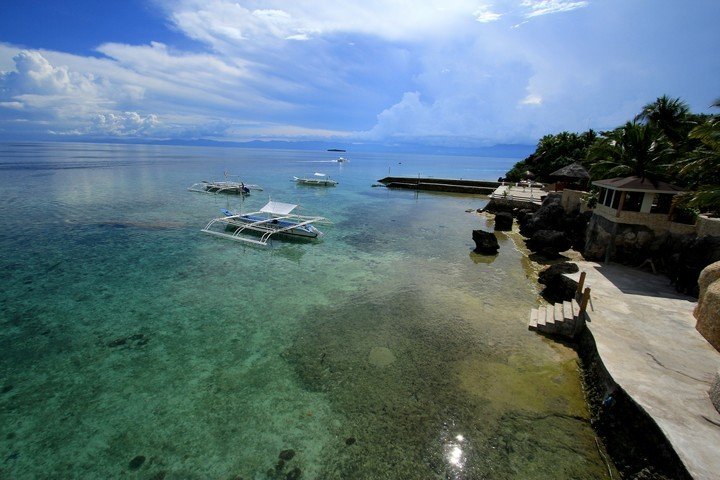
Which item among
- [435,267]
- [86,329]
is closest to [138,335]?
[86,329]

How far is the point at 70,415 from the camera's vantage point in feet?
23.3

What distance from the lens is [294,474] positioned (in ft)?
19.6

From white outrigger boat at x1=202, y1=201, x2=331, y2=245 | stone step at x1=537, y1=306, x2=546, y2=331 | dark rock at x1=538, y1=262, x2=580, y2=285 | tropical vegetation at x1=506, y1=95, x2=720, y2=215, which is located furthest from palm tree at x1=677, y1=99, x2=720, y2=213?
white outrigger boat at x1=202, y1=201, x2=331, y2=245

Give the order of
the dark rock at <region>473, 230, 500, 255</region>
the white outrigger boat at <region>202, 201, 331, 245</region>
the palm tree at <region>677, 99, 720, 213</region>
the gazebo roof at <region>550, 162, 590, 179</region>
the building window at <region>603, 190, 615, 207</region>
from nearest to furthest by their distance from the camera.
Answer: the palm tree at <region>677, 99, 720, 213</region> → the building window at <region>603, 190, 615, 207</region> → the dark rock at <region>473, 230, 500, 255</region> → the white outrigger boat at <region>202, 201, 331, 245</region> → the gazebo roof at <region>550, 162, 590, 179</region>

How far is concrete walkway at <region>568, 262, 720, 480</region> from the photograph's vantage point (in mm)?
5273

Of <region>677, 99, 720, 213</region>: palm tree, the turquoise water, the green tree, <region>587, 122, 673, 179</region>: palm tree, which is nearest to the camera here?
the turquoise water

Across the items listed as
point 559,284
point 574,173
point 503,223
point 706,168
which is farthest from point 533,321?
point 574,173

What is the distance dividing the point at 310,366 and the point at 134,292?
8.51 meters

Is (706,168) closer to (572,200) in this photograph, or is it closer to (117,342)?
(572,200)

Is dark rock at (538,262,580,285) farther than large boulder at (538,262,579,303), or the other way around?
dark rock at (538,262,580,285)

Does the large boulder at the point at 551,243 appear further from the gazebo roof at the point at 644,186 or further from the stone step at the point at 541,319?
the stone step at the point at 541,319

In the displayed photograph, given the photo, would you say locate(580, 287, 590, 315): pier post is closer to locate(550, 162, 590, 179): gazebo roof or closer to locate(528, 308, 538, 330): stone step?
locate(528, 308, 538, 330): stone step

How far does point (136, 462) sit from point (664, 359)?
10.9 m

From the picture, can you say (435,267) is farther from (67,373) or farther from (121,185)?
(121,185)
